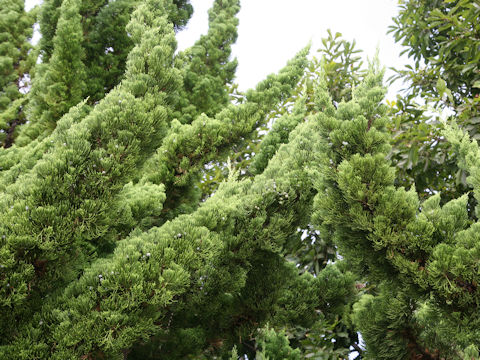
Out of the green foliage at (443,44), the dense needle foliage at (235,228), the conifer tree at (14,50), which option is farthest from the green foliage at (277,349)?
the conifer tree at (14,50)

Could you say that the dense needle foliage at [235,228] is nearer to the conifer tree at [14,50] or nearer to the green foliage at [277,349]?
the green foliage at [277,349]

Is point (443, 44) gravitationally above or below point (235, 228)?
above

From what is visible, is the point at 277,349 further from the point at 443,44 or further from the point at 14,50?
the point at 14,50

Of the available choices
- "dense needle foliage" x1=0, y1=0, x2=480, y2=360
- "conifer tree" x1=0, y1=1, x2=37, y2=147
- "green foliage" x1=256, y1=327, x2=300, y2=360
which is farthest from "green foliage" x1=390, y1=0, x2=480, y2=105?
"conifer tree" x1=0, y1=1, x2=37, y2=147

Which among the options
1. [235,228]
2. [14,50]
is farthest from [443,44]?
[14,50]

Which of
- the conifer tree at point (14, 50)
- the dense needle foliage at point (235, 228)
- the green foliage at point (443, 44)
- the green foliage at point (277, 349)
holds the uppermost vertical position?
the conifer tree at point (14, 50)

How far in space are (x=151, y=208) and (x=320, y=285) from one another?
213 centimetres

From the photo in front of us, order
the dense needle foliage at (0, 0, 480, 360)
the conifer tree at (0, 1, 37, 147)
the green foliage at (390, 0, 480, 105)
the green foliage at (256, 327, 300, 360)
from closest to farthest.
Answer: the dense needle foliage at (0, 0, 480, 360) → the green foliage at (256, 327, 300, 360) → the green foliage at (390, 0, 480, 105) → the conifer tree at (0, 1, 37, 147)

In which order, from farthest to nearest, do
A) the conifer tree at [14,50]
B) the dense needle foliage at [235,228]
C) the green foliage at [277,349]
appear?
the conifer tree at [14,50] < the green foliage at [277,349] < the dense needle foliage at [235,228]

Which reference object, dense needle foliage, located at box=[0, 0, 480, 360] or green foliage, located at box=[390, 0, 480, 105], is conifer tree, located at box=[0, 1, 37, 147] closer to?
dense needle foliage, located at box=[0, 0, 480, 360]

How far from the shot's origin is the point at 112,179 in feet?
11.2

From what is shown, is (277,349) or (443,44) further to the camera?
(443,44)

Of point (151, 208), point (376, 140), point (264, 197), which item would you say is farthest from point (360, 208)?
point (151, 208)

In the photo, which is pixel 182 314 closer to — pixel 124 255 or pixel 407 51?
pixel 124 255
